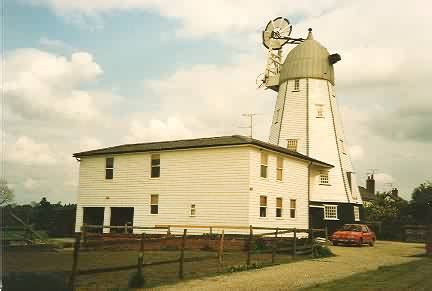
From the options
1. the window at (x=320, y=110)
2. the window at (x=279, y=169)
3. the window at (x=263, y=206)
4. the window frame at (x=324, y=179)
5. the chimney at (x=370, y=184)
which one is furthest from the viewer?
the chimney at (x=370, y=184)

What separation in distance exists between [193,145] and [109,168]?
8208 mm

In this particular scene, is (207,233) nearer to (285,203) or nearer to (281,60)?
(285,203)

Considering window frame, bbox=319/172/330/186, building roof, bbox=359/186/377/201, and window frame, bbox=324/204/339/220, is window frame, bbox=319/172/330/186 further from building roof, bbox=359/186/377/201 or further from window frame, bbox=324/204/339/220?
building roof, bbox=359/186/377/201

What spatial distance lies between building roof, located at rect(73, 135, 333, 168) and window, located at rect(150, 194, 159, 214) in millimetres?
3279

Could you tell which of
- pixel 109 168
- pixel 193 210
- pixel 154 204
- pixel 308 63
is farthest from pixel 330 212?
pixel 109 168

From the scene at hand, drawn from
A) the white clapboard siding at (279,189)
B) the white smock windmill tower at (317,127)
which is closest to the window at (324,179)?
the white smock windmill tower at (317,127)

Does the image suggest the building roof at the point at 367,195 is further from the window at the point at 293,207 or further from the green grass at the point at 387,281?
the green grass at the point at 387,281

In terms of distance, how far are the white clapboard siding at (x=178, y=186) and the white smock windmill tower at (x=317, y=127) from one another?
38.0 feet

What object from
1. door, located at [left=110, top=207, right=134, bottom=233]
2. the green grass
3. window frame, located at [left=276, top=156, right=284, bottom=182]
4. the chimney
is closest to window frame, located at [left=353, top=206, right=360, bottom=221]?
window frame, located at [left=276, top=156, right=284, bottom=182]

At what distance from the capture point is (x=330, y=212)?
4125 cm

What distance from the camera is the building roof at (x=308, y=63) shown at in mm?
45094

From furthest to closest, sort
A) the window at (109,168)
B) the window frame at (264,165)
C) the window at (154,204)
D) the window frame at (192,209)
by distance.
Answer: the window at (109,168), the window at (154,204), the window frame at (192,209), the window frame at (264,165)

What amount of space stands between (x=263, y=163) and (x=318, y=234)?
11346mm

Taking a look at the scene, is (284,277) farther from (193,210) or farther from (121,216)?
(121,216)
